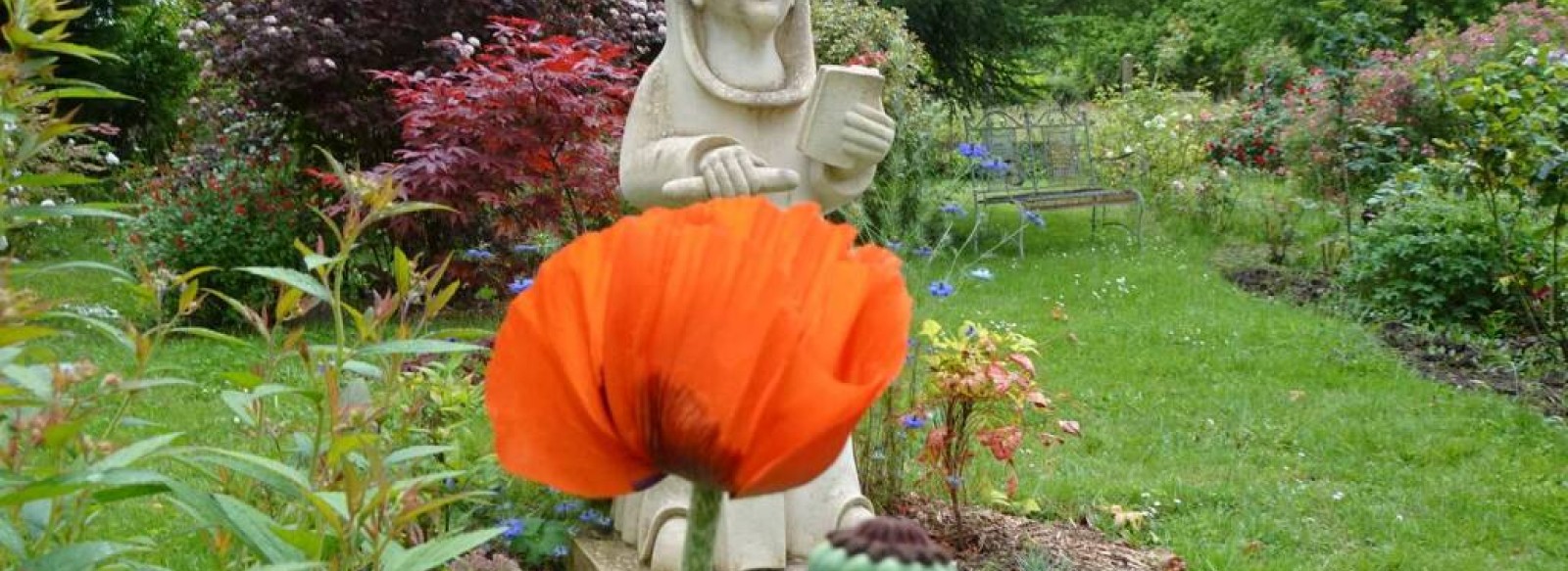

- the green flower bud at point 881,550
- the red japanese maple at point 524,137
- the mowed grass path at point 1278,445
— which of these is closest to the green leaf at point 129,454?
the green flower bud at point 881,550

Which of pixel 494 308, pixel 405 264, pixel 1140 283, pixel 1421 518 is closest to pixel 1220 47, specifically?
pixel 1140 283

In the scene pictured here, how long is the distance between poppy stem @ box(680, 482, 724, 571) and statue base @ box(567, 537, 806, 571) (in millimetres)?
2861

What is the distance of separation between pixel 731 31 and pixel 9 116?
7.55ft

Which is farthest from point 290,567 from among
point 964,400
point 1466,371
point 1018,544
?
point 1466,371

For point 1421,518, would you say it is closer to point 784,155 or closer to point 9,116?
point 784,155

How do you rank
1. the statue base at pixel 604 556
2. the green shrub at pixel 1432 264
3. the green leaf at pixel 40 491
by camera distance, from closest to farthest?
the green leaf at pixel 40 491, the statue base at pixel 604 556, the green shrub at pixel 1432 264

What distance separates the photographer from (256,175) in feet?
32.2

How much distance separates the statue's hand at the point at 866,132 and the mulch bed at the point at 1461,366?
4997 mm

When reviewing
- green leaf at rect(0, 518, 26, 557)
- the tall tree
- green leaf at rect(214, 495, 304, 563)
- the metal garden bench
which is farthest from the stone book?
the tall tree

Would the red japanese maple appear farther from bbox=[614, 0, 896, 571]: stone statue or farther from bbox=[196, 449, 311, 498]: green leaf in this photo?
bbox=[196, 449, 311, 498]: green leaf

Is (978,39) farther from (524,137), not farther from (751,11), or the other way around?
(751,11)

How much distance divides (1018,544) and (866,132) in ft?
5.54

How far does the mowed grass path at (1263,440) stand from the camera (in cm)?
519

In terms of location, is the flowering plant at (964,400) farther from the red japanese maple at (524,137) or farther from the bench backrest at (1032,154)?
the bench backrest at (1032,154)
